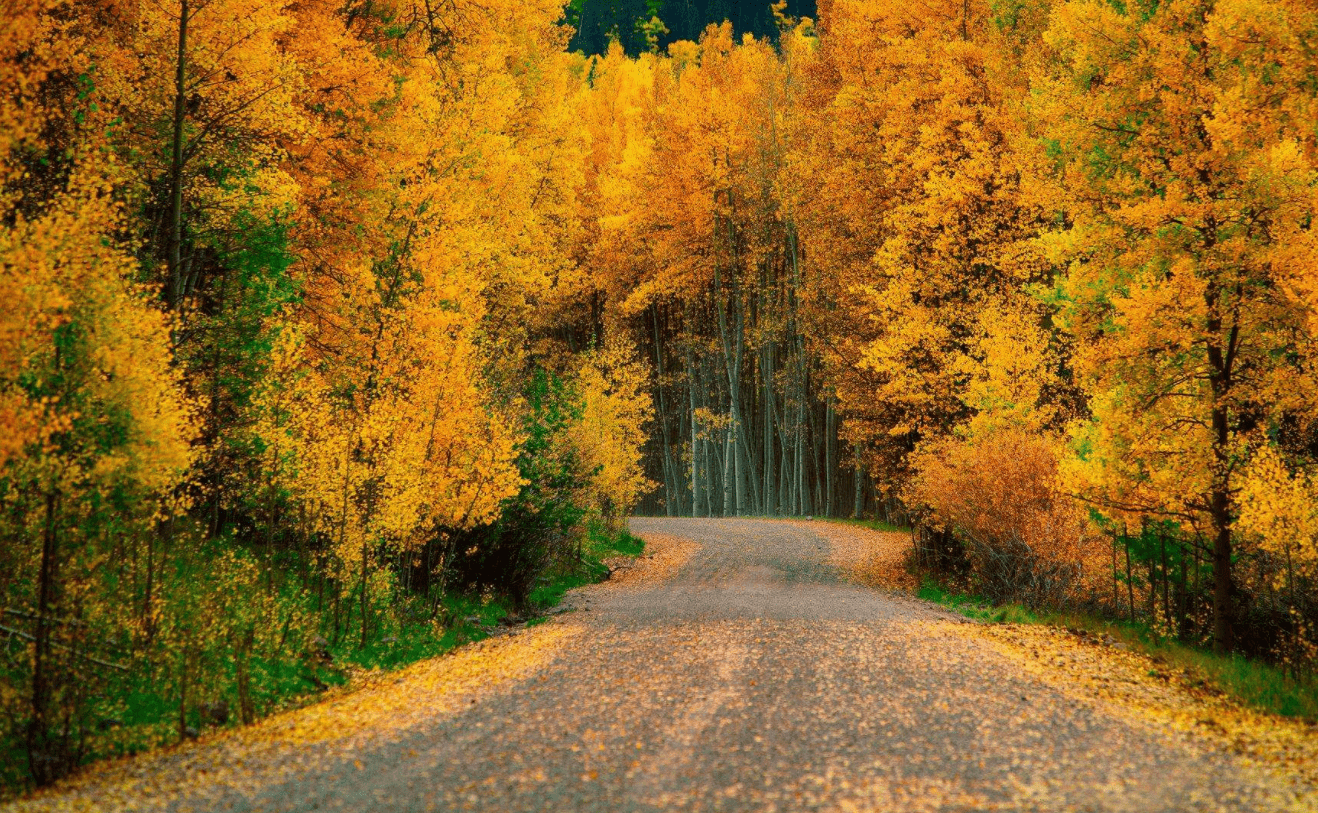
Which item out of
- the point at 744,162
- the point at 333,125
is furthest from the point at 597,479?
the point at 744,162

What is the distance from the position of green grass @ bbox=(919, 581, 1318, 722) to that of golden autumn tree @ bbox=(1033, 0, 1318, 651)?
0.71 m

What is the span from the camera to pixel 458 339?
12414 mm

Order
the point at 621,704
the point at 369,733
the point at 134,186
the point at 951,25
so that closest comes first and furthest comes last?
the point at 369,733 → the point at 621,704 → the point at 134,186 → the point at 951,25

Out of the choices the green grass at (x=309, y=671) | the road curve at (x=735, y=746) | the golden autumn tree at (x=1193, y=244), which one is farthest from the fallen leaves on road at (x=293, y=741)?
the golden autumn tree at (x=1193, y=244)

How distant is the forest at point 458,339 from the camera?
23.3ft

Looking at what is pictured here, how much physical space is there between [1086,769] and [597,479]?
13.7 m

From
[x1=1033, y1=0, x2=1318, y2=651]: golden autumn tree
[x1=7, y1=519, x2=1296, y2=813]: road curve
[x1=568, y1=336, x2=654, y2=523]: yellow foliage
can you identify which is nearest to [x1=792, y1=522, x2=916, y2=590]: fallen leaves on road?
[x1=568, y1=336, x2=654, y2=523]: yellow foliage

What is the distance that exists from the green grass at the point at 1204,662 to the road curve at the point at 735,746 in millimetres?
1772

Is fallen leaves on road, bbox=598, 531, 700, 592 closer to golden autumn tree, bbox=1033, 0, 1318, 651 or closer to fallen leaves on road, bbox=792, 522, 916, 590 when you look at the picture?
fallen leaves on road, bbox=792, 522, 916, 590

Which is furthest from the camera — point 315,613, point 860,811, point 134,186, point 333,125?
point 333,125

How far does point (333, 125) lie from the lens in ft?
43.6

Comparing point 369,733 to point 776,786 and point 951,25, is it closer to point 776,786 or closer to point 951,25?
point 776,786

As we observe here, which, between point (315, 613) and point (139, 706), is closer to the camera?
point (139, 706)

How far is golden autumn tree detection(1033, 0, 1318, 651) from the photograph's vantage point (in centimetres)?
936
